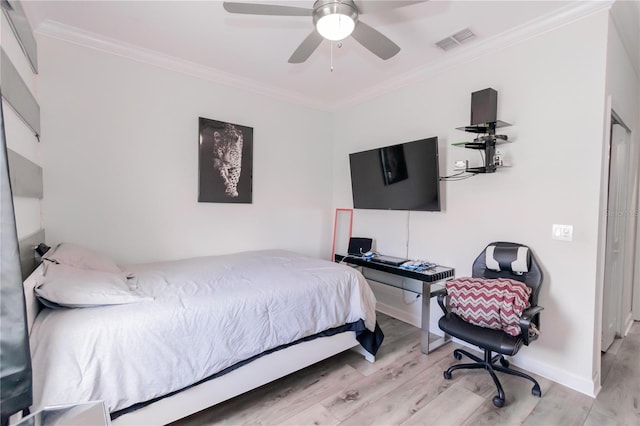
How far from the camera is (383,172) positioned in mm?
3299

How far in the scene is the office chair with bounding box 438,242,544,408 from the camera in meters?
1.94

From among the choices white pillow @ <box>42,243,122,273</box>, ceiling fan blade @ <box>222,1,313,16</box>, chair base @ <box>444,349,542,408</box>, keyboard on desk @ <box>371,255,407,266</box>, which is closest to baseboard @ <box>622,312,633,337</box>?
chair base @ <box>444,349,542,408</box>

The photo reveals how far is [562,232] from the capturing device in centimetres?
219

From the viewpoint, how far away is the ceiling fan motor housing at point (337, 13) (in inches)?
64.0

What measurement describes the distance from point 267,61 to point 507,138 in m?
2.29

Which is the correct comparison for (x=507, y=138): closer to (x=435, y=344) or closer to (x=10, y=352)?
(x=435, y=344)

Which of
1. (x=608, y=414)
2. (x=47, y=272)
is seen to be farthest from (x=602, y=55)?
(x=47, y=272)

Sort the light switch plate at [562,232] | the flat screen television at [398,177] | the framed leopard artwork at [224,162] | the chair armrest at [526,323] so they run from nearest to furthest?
the chair armrest at [526,323]
the light switch plate at [562,232]
the flat screen television at [398,177]
the framed leopard artwork at [224,162]

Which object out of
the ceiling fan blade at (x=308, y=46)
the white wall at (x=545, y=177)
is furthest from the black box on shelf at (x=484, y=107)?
the ceiling fan blade at (x=308, y=46)

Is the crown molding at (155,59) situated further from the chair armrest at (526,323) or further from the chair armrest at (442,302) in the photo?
the chair armrest at (526,323)

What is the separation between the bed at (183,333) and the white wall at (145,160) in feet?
1.88

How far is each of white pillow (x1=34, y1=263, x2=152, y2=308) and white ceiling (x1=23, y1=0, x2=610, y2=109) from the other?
1.88 metres

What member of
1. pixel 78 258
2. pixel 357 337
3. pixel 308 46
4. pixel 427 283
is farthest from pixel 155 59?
pixel 427 283

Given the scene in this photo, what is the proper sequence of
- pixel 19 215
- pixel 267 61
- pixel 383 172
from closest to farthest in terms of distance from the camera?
1. pixel 19 215
2. pixel 267 61
3. pixel 383 172
